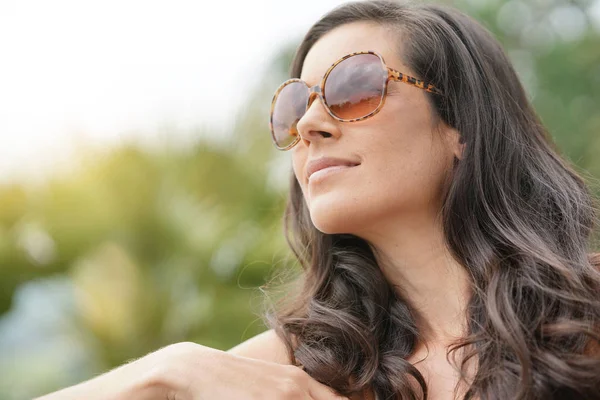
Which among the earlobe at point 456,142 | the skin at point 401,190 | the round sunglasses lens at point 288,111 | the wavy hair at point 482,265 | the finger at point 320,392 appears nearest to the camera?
the wavy hair at point 482,265

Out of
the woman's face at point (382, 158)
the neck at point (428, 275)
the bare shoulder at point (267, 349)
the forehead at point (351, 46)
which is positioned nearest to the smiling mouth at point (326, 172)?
the woman's face at point (382, 158)

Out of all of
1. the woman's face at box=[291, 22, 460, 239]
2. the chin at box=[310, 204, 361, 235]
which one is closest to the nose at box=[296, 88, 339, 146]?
the woman's face at box=[291, 22, 460, 239]

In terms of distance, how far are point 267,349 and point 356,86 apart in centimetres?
98

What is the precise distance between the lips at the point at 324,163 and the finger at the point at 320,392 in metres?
0.71

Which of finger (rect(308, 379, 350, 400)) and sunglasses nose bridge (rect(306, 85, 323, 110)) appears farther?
sunglasses nose bridge (rect(306, 85, 323, 110))

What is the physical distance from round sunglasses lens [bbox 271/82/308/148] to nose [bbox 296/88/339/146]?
81 mm

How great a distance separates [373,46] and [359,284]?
87 centimetres

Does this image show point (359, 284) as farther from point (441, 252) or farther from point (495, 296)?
point (495, 296)

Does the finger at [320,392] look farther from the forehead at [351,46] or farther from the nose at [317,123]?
the forehead at [351,46]

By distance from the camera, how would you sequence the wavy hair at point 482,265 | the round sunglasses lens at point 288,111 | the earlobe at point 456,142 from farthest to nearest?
the round sunglasses lens at point 288,111 → the earlobe at point 456,142 → the wavy hair at point 482,265

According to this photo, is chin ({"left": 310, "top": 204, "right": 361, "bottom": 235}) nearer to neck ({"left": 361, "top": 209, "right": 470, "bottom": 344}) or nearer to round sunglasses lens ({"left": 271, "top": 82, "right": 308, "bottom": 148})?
neck ({"left": 361, "top": 209, "right": 470, "bottom": 344})

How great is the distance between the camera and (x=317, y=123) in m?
2.20

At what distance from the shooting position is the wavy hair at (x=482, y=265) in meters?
1.74

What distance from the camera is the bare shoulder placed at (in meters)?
2.24
